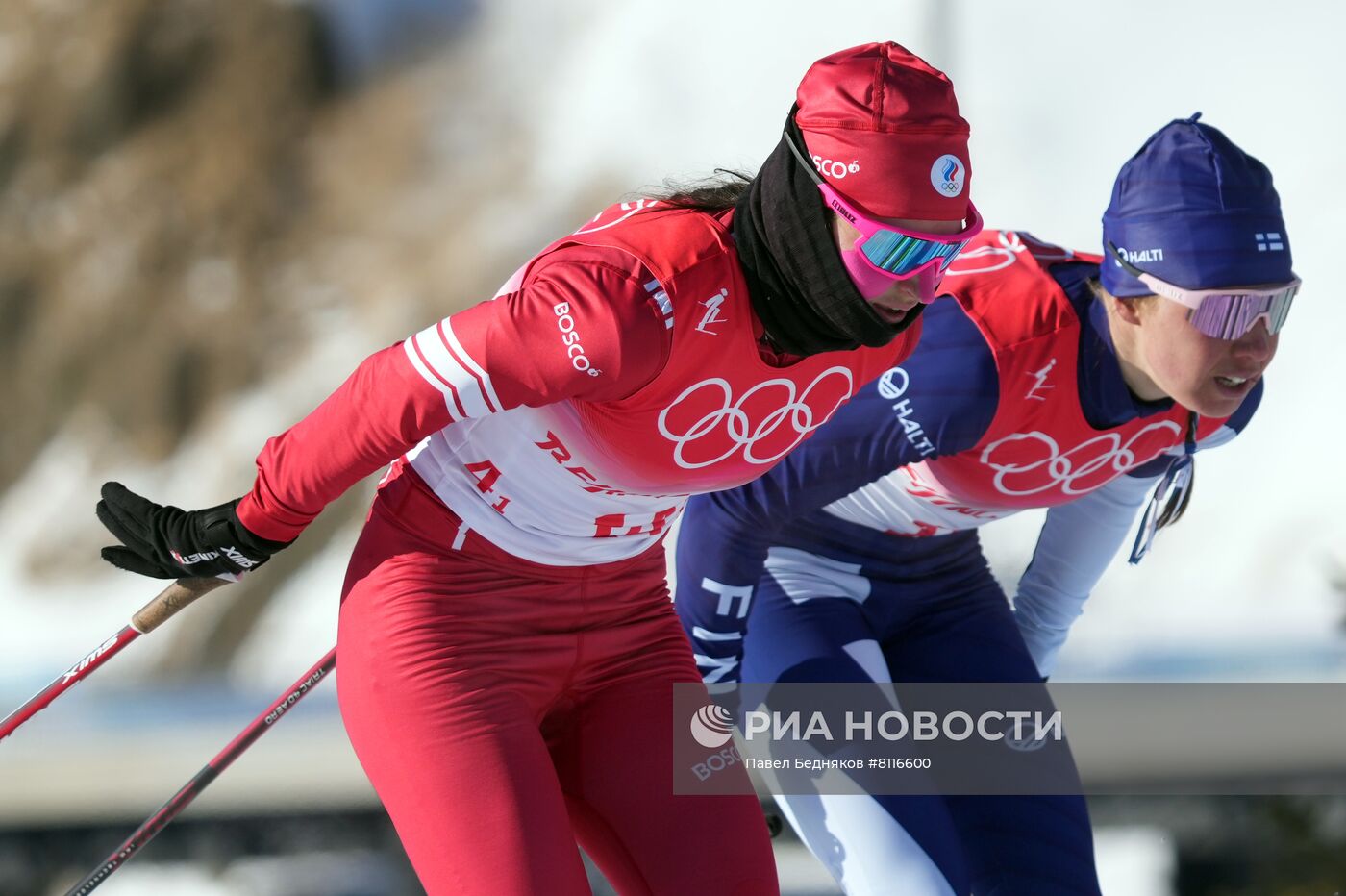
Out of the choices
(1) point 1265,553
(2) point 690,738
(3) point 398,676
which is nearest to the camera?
(3) point 398,676

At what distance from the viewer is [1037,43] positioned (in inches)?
249

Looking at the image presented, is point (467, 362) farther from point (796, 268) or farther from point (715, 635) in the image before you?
point (715, 635)

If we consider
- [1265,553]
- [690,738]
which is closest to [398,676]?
[690,738]

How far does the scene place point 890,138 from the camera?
1627 millimetres

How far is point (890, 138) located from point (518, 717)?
84 centimetres

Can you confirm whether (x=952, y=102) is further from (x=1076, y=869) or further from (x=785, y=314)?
(x=1076, y=869)

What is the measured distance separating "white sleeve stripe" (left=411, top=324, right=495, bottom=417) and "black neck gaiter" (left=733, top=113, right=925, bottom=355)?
354 mm

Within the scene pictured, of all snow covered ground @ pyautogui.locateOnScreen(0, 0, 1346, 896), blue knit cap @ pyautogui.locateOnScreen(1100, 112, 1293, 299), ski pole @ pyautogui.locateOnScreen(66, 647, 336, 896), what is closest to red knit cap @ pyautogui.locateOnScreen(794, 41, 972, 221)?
blue knit cap @ pyautogui.locateOnScreen(1100, 112, 1293, 299)

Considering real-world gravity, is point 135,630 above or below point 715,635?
above

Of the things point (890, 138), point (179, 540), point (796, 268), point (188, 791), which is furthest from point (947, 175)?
point (188, 791)

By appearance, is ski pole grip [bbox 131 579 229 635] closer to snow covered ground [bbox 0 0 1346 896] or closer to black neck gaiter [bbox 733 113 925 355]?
black neck gaiter [bbox 733 113 925 355]

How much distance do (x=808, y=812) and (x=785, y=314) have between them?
2.83 ft

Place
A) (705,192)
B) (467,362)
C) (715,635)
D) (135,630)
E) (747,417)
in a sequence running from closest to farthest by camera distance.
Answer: (467,362) → (747,417) → (705,192) → (135,630) → (715,635)

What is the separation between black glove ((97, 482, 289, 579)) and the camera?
1758 mm
